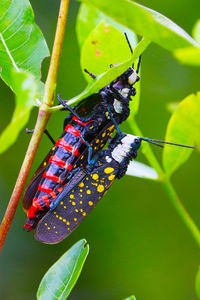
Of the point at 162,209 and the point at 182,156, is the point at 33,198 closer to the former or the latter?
the point at 182,156

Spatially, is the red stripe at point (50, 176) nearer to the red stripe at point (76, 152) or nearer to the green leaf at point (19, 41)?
the red stripe at point (76, 152)

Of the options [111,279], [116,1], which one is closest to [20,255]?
[111,279]

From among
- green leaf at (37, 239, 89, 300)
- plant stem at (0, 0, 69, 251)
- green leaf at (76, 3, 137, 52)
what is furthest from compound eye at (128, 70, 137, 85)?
green leaf at (37, 239, 89, 300)

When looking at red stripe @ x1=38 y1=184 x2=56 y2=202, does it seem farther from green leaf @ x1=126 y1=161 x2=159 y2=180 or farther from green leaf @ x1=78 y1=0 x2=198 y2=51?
green leaf @ x1=78 y1=0 x2=198 y2=51

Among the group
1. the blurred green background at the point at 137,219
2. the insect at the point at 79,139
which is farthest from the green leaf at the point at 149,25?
the blurred green background at the point at 137,219

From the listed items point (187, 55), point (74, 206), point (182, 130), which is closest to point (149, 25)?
point (187, 55)

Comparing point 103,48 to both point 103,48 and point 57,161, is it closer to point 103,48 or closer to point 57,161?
point 103,48

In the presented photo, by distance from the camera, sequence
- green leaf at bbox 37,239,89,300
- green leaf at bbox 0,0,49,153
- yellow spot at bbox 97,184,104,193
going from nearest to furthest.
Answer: green leaf at bbox 37,239,89,300, green leaf at bbox 0,0,49,153, yellow spot at bbox 97,184,104,193
